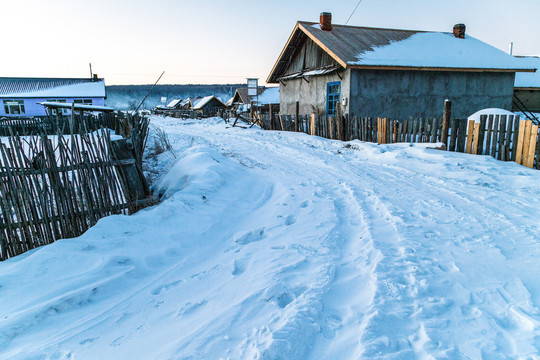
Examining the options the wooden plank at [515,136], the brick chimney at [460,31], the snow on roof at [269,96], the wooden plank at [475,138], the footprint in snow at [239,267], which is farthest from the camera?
the snow on roof at [269,96]

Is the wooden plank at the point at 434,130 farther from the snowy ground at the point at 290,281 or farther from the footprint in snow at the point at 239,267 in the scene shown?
the footprint in snow at the point at 239,267

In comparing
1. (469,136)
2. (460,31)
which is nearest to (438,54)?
(460,31)

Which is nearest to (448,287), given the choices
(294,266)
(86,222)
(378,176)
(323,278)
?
(323,278)

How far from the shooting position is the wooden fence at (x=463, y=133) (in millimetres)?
7160

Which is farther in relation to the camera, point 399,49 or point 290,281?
point 399,49

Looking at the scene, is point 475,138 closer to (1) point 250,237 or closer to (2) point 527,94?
(1) point 250,237

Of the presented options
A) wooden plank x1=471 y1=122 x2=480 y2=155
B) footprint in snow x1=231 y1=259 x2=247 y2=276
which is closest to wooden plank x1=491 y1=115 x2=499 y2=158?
wooden plank x1=471 y1=122 x2=480 y2=155

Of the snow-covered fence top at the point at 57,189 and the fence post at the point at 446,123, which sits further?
the fence post at the point at 446,123

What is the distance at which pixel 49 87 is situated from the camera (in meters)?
33.8

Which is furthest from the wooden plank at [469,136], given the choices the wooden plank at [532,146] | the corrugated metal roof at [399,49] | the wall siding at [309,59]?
the wall siding at [309,59]

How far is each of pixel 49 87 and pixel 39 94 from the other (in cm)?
179

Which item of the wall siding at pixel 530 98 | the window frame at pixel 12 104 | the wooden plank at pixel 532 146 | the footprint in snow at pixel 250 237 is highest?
the window frame at pixel 12 104

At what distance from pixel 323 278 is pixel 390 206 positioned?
2.23 meters

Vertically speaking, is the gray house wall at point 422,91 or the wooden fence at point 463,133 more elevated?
the gray house wall at point 422,91
